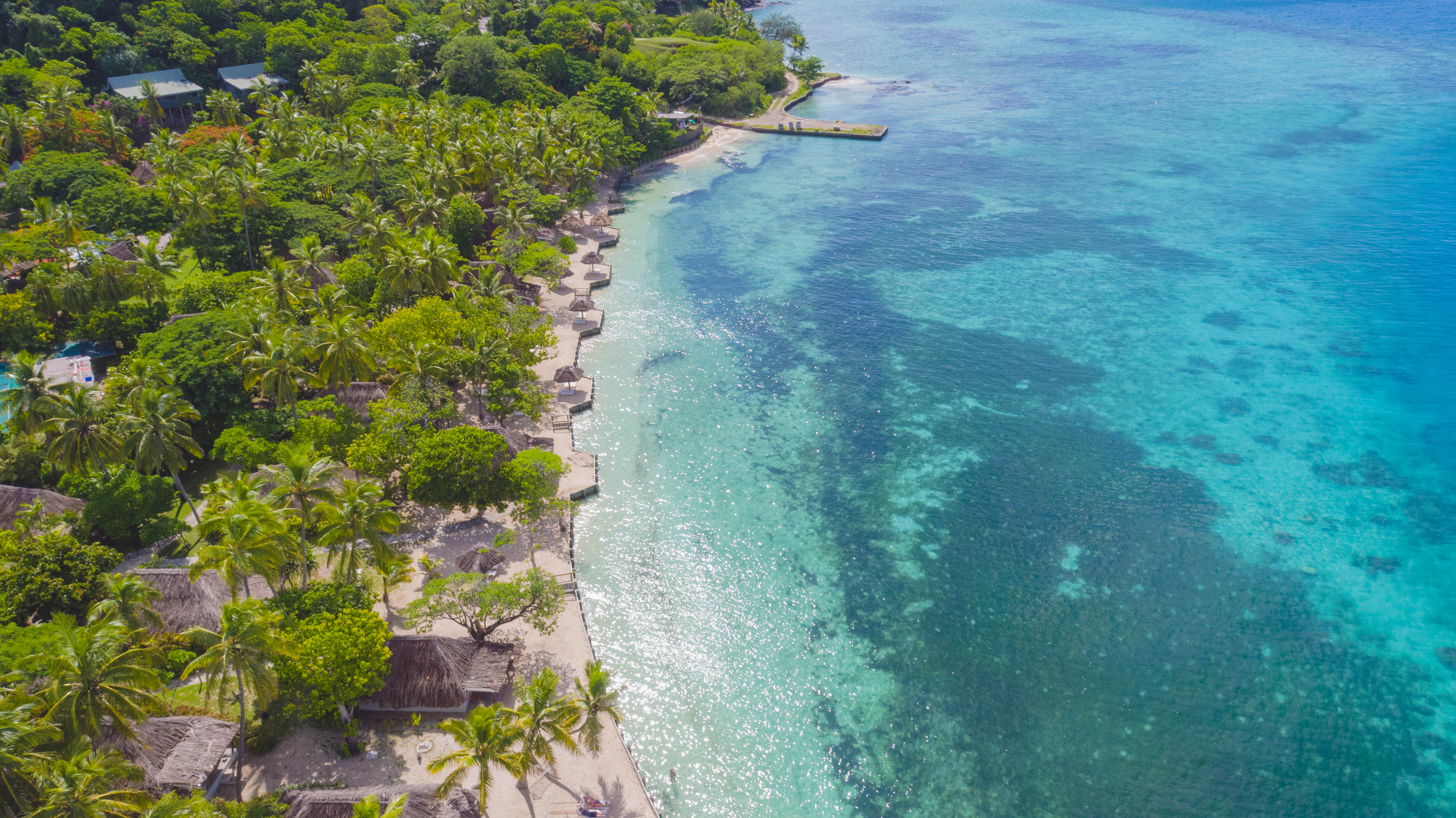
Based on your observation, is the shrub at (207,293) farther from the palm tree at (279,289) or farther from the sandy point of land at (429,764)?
the sandy point of land at (429,764)

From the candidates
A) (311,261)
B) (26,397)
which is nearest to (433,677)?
(26,397)

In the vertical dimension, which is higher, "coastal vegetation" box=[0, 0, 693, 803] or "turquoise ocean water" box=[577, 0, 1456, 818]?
"coastal vegetation" box=[0, 0, 693, 803]

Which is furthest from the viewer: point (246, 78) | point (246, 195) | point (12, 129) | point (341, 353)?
point (246, 78)

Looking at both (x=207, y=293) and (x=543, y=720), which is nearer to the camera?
(x=543, y=720)

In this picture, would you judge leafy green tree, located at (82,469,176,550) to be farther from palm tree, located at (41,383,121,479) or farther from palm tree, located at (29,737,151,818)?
palm tree, located at (29,737,151,818)

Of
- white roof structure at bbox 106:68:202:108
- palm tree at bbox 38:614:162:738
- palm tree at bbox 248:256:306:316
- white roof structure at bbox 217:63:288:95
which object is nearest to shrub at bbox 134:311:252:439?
palm tree at bbox 248:256:306:316

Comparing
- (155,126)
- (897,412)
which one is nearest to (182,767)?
(897,412)

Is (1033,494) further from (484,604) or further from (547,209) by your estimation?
(547,209)
